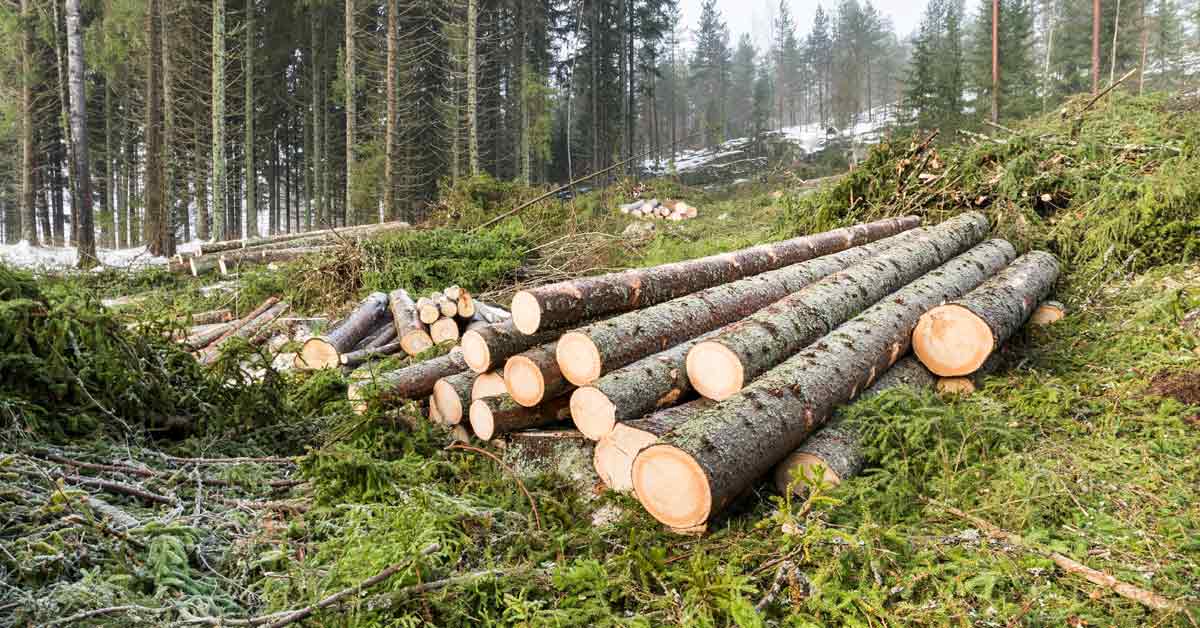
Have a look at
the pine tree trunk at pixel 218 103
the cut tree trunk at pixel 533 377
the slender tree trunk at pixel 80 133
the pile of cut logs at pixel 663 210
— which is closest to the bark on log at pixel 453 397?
the cut tree trunk at pixel 533 377

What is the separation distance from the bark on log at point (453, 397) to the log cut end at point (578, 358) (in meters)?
0.81

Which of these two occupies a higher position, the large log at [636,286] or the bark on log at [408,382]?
the large log at [636,286]

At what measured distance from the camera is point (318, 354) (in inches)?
220

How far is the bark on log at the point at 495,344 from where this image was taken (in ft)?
12.9

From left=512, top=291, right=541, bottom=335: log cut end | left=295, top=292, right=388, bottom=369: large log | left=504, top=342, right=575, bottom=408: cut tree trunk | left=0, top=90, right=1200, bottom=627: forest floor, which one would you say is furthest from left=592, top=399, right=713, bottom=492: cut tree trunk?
left=295, top=292, right=388, bottom=369: large log

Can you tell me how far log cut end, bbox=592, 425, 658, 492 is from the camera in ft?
9.89

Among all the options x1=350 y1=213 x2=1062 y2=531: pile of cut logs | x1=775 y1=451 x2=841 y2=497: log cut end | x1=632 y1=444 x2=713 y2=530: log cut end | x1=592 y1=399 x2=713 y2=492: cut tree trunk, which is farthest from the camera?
x1=592 y1=399 x2=713 y2=492: cut tree trunk

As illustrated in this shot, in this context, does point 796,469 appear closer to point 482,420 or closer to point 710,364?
point 710,364

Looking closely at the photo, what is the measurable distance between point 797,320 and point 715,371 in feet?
2.64

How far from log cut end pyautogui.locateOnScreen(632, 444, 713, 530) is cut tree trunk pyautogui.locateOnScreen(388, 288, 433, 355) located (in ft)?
13.0

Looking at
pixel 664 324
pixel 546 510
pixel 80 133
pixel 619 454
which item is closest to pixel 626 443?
pixel 619 454

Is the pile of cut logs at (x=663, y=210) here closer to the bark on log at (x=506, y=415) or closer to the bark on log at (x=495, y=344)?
the bark on log at (x=495, y=344)

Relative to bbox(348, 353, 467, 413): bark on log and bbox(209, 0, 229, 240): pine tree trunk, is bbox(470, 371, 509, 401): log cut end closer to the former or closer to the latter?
bbox(348, 353, 467, 413): bark on log

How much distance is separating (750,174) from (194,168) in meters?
27.6
